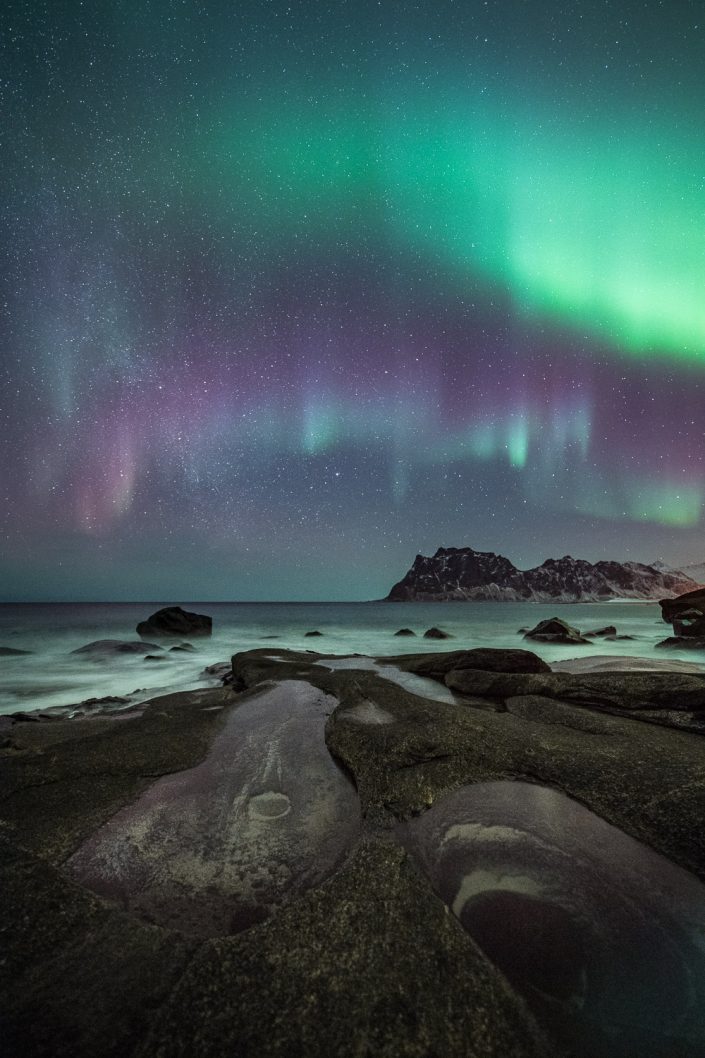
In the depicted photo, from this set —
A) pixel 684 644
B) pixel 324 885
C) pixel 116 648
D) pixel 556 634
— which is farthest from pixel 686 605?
pixel 116 648

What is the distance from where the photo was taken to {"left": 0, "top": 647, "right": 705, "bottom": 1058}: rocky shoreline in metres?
1.90

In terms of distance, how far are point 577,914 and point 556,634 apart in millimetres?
27648

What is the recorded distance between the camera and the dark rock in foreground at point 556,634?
Answer: 26.3m

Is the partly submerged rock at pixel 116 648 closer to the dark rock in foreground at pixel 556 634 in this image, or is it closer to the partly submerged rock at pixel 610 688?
the partly submerged rock at pixel 610 688

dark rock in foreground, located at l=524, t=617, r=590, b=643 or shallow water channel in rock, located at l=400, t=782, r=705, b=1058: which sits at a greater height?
shallow water channel in rock, located at l=400, t=782, r=705, b=1058

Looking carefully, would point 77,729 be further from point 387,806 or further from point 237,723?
point 387,806

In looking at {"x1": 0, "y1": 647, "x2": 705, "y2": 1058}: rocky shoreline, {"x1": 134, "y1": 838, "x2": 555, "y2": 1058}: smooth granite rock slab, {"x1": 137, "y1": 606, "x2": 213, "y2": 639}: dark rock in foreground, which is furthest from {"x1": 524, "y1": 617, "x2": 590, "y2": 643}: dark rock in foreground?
{"x1": 134, "y1": 838, "x2": 555, "y2": 1058}: smooth granite rock slab

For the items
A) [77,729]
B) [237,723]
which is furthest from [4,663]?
[237,723]

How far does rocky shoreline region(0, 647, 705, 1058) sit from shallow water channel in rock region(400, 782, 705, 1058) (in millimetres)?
18

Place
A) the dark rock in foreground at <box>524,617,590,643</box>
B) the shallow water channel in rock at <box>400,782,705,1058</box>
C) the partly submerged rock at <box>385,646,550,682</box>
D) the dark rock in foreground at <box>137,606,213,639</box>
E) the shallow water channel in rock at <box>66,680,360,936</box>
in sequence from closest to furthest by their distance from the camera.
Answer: the shallow water channel in rock at <box>400,782,705,1058</box>, the shallow water channel in rock at <box>66,680,360,936</box>, the partly submerged rock at <box>385,646,550,682</box>, the dark rock in foreground at <box>524,617,590,643</box>, the dark rock in foreground at <box>137,606,213,639</box>

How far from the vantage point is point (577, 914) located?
8.80 ft

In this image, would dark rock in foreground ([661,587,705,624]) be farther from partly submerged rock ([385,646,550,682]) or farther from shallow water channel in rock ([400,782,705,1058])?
shallow water channel in rock ([400,782,705,1058])

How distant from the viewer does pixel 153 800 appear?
418 cm

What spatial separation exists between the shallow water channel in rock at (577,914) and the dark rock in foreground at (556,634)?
25499mm
